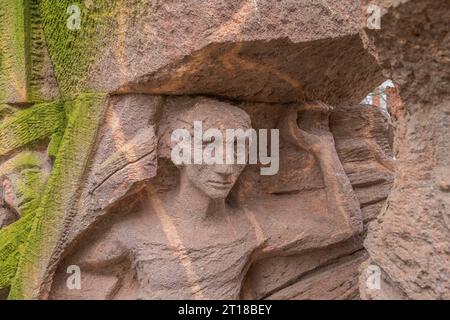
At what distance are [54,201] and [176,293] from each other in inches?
20.6

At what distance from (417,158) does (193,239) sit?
0.86 meters

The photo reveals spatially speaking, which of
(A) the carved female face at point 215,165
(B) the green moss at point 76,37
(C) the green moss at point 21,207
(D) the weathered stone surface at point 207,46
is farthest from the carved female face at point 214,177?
(C) the green moss at point 21,207

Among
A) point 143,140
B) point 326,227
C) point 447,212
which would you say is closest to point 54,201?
point 143,140

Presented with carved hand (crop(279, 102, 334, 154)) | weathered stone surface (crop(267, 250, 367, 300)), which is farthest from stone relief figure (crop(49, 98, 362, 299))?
carved hand (crop(279, 102, 334, 154))

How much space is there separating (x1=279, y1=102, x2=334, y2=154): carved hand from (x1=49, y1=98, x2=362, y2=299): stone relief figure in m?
0.27

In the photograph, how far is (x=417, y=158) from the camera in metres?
0.99

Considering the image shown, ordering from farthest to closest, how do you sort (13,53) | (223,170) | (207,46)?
(13,53), (223,170), (207,46)

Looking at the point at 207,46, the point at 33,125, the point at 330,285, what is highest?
the point at 207,46

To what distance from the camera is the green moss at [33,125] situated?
5.88 feet

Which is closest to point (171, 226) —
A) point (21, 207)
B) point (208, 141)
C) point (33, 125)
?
point (208, 141)

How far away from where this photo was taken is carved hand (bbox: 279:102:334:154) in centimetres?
187

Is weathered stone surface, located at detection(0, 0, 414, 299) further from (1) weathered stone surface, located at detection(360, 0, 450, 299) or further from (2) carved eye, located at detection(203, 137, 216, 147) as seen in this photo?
(1) weathered stone surface, located at detection(360, 0, 450, 299)

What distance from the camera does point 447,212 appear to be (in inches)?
35.0

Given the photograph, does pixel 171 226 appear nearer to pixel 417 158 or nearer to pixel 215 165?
pixel 215 165
